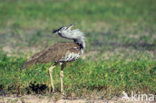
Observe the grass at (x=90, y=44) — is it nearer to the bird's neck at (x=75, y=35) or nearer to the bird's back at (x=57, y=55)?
the bird's back at (x=57, y=55)

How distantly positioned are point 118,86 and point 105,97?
464 millimetres

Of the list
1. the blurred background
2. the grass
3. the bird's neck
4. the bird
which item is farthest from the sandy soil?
the blurred background

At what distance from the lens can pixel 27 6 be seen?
16312mm

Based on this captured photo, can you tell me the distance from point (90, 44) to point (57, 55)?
441 cm

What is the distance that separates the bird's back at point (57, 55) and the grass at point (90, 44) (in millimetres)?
446

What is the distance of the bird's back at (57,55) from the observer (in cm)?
622

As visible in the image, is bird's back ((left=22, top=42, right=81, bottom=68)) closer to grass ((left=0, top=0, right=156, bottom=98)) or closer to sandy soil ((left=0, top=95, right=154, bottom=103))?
grass ((left=0, top=0, right=156, bottom=98))

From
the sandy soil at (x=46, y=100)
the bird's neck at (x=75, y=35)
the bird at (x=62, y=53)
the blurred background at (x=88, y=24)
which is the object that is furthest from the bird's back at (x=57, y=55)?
the blurred background at (x=88, y=24)

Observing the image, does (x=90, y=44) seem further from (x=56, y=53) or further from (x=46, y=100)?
(x=46, y=100)

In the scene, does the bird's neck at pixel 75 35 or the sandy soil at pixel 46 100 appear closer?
the sandy soil at pixel 46 100

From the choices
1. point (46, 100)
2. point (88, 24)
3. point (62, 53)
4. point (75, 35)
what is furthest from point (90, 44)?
point (46, 100)

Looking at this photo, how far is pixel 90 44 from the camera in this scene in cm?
1063

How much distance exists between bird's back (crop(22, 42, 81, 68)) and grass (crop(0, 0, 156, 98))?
45cm

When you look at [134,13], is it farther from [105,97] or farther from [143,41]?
[105,97]
